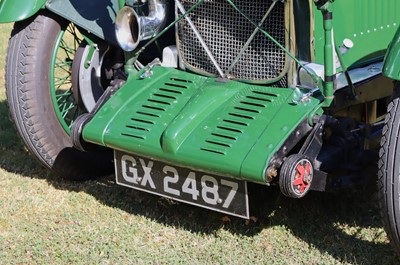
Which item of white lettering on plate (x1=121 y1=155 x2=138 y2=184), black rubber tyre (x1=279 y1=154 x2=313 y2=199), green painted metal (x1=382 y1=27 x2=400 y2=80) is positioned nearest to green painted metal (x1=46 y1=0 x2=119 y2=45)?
white lettering on plate (x1=121 y1=155 x2=138 y2=184)

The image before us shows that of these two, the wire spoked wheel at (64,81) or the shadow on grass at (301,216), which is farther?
the wire spoked wheel at (64,81)

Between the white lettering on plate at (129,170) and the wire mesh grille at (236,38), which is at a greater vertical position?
the wire mesh grille at (236,38)

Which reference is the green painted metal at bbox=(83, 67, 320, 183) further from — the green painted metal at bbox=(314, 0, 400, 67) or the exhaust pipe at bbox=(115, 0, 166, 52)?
the green painted metal at bbox=(314, 0, 400, 67)

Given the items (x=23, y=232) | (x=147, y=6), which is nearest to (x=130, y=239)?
(x=23, y=232)

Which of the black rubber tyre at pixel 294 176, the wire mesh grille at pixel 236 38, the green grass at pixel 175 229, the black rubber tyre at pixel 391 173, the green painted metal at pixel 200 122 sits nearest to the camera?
the black rubber tyre at pixel 391 173

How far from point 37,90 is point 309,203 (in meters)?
1.71

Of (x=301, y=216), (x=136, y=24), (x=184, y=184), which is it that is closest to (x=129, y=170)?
(x=184, y=184)

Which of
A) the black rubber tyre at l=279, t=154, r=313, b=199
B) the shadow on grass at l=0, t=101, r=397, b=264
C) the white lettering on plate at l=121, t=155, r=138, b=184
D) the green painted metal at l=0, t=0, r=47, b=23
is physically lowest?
the shadow on grass at l=0, t=101, r=397, b=264

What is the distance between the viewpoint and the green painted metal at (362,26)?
168 inches

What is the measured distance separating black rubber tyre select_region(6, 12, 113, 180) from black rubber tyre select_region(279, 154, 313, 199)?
1.69m

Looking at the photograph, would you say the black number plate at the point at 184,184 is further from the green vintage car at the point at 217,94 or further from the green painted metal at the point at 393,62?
the green painted metal at the point at 393,62

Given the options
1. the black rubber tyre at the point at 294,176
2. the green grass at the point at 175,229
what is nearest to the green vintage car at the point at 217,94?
the black rubber tyre at the point at 294,176

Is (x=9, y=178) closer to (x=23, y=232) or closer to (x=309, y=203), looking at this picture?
(x=23, y=232)

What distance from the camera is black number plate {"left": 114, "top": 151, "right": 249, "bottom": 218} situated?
3965 mm
